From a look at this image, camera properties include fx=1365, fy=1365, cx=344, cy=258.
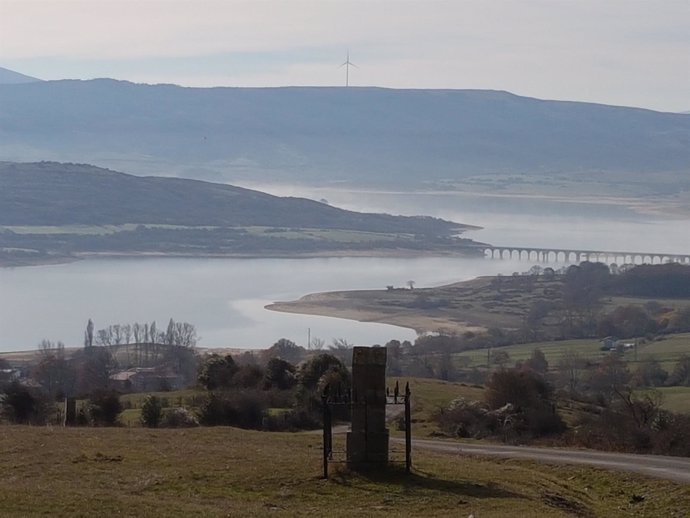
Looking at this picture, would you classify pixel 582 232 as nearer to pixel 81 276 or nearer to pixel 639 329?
pixel 81 276

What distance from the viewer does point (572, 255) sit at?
102 meters

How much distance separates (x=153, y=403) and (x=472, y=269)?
69765 millimetres

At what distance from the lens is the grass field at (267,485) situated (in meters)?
10.1

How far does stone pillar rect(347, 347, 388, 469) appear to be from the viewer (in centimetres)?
1180

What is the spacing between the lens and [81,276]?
8462 centimetres

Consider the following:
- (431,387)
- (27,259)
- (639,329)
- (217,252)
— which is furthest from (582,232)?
(431,387)

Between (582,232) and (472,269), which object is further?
(582,232)

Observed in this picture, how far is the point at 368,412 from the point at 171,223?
10979cm

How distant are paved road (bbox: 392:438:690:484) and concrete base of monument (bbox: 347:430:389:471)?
2.94 metres

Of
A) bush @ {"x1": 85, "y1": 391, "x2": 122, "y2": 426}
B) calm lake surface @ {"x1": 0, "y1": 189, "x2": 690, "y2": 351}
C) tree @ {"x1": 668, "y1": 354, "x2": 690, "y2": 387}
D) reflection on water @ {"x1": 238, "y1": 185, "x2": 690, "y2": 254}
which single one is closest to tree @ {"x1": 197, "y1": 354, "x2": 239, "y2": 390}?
bush @ {"x1": 85, "y1": 391, "x2": 122, "y2": 426}

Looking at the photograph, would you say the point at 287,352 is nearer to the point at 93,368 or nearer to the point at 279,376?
the point at 93,368

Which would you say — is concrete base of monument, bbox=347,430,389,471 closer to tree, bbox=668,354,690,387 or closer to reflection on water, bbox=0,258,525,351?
tree, bbox=668,354,690,387

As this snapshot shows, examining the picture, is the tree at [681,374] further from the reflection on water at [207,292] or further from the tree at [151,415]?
the tree at [151,415]

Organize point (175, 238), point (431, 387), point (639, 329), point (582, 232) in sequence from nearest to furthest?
point (431, 387)
point (639, 329)
point (175, 238)
point (582, 232)
